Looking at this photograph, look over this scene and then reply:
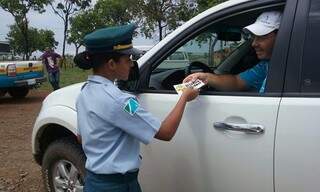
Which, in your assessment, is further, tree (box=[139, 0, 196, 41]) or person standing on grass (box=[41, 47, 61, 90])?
tree (box=[139, 0, 196, 41])

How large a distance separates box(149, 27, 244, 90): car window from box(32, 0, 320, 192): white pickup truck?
10 millimetres

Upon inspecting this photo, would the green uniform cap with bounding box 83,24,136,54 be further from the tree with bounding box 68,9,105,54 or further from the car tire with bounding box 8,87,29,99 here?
the tree with bounding box 68,9,105,54

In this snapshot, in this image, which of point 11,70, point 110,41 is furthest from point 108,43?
point 11,70

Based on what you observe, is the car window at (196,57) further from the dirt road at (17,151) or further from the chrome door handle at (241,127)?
the dirt road at (17,151)

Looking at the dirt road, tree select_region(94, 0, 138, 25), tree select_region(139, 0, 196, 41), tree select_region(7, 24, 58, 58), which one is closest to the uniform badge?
the dirt road

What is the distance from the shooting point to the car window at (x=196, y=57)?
3.44m

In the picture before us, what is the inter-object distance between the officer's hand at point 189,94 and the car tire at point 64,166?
1.25 m

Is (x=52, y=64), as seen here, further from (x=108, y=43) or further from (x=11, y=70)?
(x=108, y=43)

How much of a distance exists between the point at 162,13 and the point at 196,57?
2630 centimetres

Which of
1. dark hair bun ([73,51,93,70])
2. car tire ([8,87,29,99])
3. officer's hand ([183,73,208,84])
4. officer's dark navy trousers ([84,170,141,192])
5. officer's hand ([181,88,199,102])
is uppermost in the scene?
dark hair bun ([73,51,93,70])

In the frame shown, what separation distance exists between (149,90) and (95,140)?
0.70 m

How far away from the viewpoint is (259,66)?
323 cm

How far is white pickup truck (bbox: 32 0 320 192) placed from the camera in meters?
2.64

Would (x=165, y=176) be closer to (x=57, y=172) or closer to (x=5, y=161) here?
(x=57, y=172)
